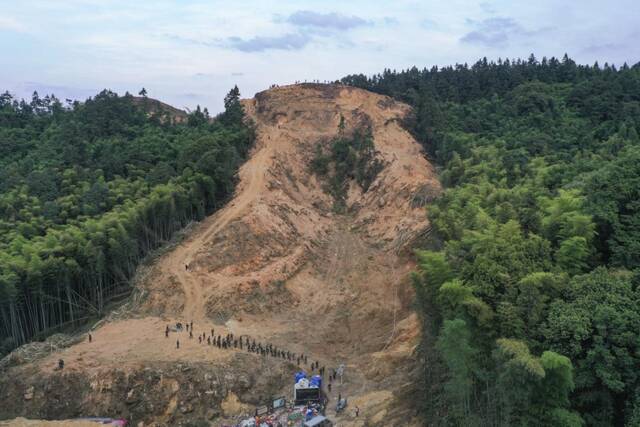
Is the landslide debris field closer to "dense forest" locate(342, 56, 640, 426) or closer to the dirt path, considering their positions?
the dirt path

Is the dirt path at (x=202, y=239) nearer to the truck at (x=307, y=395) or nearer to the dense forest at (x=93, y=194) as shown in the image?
the dense forest at (x=93, y=194)

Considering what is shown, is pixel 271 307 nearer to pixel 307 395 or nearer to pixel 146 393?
pixel 307 395

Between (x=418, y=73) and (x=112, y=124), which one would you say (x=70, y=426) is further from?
(x=418, y=73)

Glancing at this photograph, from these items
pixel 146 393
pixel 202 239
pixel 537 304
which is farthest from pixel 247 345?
pixel 537 304

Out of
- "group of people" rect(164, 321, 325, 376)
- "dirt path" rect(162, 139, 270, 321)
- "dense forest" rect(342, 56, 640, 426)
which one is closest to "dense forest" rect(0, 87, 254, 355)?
"dirt path" rect(162, 139, 270, 321)

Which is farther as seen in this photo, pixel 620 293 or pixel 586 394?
pixel 620 293

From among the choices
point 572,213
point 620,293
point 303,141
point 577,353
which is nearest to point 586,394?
point 577,353
